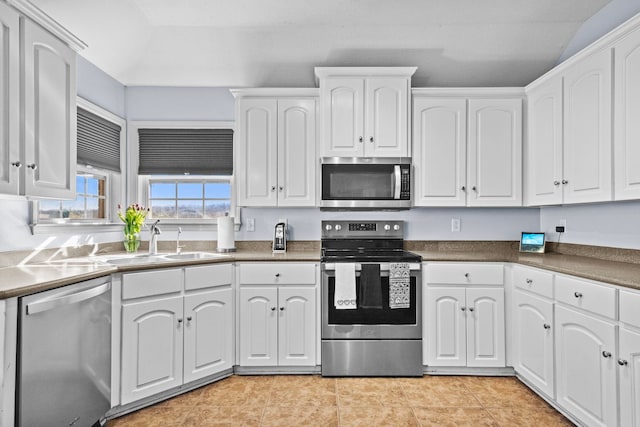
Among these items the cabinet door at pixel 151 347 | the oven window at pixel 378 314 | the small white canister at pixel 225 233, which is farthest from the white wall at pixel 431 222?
the cabinet door at pixel 151 347

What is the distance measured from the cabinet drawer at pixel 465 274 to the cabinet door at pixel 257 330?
1.19 metres

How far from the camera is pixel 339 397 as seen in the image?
96.0 inches

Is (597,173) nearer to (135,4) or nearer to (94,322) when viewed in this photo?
(94,322)

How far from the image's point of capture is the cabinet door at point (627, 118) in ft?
6.50

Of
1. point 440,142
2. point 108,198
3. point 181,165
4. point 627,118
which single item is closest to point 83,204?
point 108,198

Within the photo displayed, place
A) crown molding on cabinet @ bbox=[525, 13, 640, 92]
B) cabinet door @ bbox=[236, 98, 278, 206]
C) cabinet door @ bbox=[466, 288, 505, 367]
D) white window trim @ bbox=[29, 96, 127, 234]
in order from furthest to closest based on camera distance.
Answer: cabinet door @ bbox=[236, 98, 278, 206], cabinet door @ bbox=[466, 288, 505, 367], white window trim @ bbox=[29, 96, 127, 234], crown molding on cabinet @ bbox=[525, 13, 640, 92]

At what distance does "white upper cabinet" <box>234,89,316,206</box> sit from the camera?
3055 millimetres

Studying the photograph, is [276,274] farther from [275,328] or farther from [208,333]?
[208,333]

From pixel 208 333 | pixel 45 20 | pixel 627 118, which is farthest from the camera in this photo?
pixel 208 333

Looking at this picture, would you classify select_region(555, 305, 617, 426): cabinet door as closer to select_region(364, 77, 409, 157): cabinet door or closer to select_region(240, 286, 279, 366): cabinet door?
select_region(364, 77, 409, 157): cabinet door

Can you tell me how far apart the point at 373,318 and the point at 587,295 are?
1306 mm

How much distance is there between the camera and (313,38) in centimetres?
304

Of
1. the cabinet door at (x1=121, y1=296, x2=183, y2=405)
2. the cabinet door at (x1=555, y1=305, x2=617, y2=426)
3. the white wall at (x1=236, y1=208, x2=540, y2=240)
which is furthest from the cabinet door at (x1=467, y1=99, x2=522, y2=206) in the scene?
the cabinet door at (x1=121, y1=296, x2=183, y2=405)

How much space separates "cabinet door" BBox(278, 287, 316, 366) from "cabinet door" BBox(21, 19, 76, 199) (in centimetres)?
152
